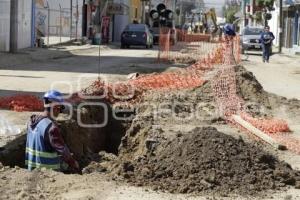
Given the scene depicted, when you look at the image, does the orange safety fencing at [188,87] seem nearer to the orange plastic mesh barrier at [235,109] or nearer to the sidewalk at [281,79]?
the orange plastic mesh barrier at [235,109]

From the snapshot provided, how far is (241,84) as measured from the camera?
16.0 metres

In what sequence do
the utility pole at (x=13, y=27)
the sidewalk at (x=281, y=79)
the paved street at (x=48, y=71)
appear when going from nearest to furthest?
the paved street at (x=48, y=71)
the sidewalk at (x=281, y=79)
the utility pole at (x=13, y=27)

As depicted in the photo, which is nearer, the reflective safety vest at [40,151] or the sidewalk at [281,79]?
the reflective safety vest at [40,151]

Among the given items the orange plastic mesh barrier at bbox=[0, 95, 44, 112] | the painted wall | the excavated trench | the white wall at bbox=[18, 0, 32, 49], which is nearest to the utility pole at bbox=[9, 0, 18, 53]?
the white wall at bbox=[18, 0, 32, 49]

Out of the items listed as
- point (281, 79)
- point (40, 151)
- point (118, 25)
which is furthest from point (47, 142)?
point (118, 25)

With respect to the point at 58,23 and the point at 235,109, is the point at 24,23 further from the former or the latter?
the point at 235,109

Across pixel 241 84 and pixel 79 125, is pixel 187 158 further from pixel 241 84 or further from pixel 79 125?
pixel 241 84

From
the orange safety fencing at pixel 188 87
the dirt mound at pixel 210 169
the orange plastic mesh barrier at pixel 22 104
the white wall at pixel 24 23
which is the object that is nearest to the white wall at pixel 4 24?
the white wall at pixel 24 23

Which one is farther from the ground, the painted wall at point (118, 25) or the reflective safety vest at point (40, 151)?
the painted wall at point (118, 25)

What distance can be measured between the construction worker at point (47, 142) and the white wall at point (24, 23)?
25.3 m

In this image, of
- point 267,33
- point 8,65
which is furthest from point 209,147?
point 267,33

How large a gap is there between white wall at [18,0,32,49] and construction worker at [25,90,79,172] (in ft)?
83.2

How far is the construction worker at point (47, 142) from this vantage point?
297 inches

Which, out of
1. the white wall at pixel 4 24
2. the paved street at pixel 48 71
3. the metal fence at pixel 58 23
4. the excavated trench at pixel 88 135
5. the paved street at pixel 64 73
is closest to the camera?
the excavated trench at pixel 88 135
